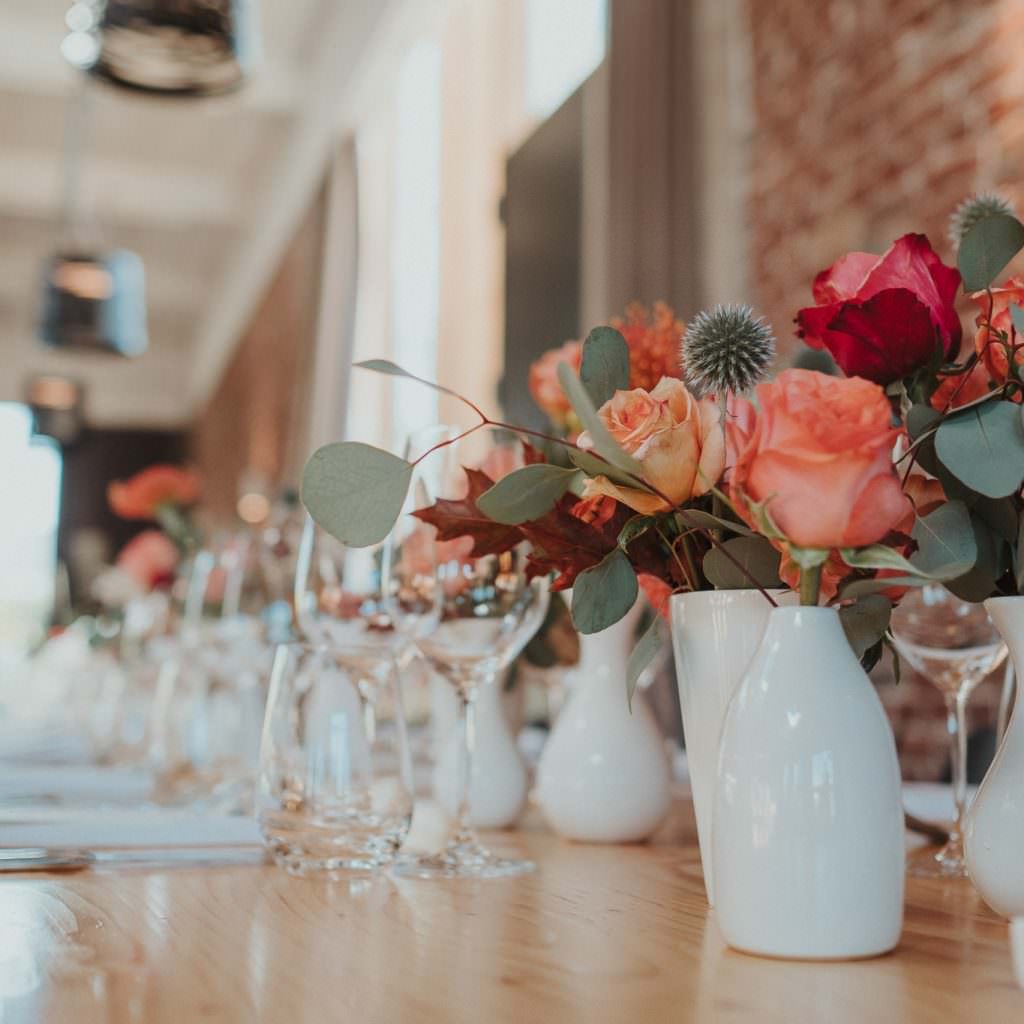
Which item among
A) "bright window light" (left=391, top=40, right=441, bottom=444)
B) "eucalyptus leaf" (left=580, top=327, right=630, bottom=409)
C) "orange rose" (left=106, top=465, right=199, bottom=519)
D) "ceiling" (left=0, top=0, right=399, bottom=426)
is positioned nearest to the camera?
"eucalyptus leaf" (left=580, top=327, right=630, bottom=409)

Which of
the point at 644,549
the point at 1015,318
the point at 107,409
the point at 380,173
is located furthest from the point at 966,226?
the point at 107,409

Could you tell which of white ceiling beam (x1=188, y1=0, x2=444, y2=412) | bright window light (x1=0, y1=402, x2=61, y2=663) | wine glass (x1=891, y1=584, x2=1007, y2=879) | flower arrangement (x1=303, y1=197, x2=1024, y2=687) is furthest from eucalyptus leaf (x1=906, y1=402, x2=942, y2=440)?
bright window light (x1=0, y1=402, x2=61, y2=663)

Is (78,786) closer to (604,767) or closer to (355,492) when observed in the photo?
(604,767)

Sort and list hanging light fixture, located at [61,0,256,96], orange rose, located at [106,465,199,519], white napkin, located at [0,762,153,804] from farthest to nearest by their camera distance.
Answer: orange rose, located at [106,465,199,519] → hanging light fixture, located at [61,0,256,96] → white napkin, located at [0,762,153,804]

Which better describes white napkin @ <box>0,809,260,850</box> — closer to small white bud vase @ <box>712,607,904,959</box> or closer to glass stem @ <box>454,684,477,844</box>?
glass stem @ <box>454,684,477,844</box>

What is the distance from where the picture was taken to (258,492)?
722cm

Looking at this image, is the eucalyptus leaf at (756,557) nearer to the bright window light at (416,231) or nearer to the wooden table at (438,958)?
the wooden table at (438,958)

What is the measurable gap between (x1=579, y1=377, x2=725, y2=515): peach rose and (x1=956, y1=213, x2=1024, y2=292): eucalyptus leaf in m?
0.15

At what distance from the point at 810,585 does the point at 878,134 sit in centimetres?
220

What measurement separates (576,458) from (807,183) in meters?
2.36

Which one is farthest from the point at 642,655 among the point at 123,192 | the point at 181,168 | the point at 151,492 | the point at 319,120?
the point at 123,192

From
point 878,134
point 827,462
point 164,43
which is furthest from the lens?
point 878,134

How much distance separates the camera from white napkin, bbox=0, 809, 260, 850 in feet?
2.94

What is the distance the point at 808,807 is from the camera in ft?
1.91
